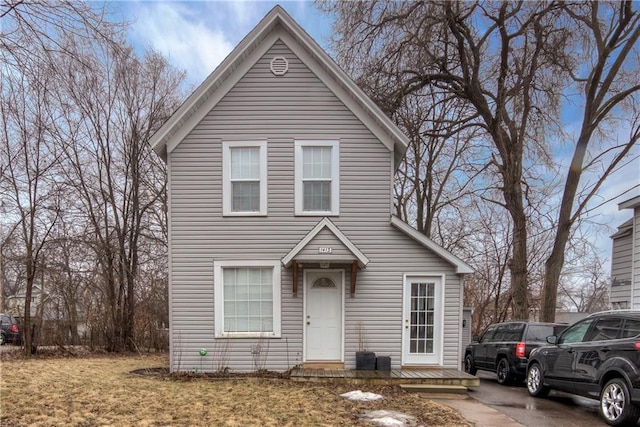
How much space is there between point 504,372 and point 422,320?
278 cm

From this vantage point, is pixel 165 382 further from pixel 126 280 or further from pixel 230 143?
pixel 126 280

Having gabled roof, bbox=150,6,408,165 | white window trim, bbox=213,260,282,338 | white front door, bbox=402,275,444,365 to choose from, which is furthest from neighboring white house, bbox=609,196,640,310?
white window trim, bbox=213,260,282,338

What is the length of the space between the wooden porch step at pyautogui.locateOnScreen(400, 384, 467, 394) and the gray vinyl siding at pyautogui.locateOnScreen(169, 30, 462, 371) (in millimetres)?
1035

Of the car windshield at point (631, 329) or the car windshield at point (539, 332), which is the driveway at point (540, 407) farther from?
the car windshield at point (631, 329)

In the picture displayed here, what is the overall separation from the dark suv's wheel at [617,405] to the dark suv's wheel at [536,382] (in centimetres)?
201

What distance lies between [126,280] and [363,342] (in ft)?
35.6

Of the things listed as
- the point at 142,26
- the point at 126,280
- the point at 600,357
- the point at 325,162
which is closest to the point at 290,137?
the point at 325,162

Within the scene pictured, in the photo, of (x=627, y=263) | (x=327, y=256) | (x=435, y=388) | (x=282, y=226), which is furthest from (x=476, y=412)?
(x=627, y=263)

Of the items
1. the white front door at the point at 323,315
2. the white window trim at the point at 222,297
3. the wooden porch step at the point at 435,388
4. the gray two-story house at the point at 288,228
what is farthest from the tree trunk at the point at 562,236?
the white window trim at the point at 222,297

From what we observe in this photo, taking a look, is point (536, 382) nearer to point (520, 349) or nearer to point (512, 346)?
point (520, 349)

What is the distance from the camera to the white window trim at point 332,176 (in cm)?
957

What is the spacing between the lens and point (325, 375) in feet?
28.1

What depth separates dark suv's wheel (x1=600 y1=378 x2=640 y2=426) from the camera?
5.82 metres

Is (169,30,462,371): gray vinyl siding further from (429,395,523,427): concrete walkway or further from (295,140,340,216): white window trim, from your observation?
(429,395,523,427): concrete walkway
